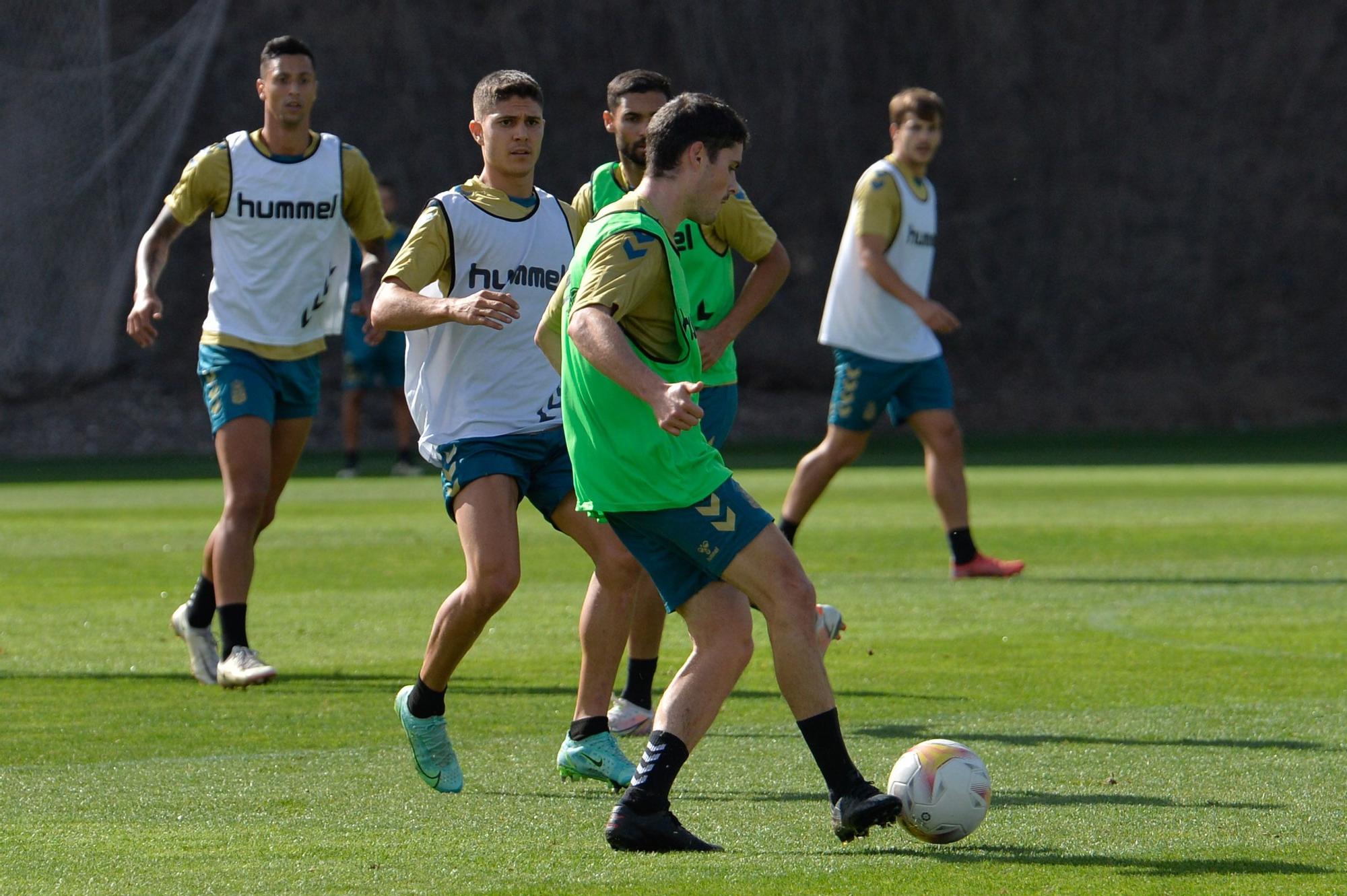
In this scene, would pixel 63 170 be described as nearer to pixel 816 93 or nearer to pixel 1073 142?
pixel 816 93

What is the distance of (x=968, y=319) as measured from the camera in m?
31.2

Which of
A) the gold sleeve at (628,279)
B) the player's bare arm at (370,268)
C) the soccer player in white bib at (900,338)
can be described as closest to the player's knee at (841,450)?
the soccer player in white bib at (900,338)

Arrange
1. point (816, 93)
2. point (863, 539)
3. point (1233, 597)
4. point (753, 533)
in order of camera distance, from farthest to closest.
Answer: point (816, 93)
point (863, 539)
point (1233, 597)
point (753, 533)

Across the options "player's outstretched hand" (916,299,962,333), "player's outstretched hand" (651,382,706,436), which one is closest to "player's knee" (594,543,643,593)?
"player's outstretched hand" (651,382,706,436)

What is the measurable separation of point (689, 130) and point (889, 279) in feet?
20.3

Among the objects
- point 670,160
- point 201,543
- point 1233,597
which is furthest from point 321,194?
point 201,543

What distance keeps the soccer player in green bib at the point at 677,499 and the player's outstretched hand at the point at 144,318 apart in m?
3.31

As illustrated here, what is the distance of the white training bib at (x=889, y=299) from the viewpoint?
10828mm

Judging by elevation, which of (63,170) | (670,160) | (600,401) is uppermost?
(670,160)

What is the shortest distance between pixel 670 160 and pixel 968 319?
2704 centimetres

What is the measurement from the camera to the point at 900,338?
10.8 metres

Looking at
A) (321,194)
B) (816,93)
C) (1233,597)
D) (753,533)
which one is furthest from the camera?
(816,93)

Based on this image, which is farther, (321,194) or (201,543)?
(201,543)

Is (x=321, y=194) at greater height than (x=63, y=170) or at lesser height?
greater
